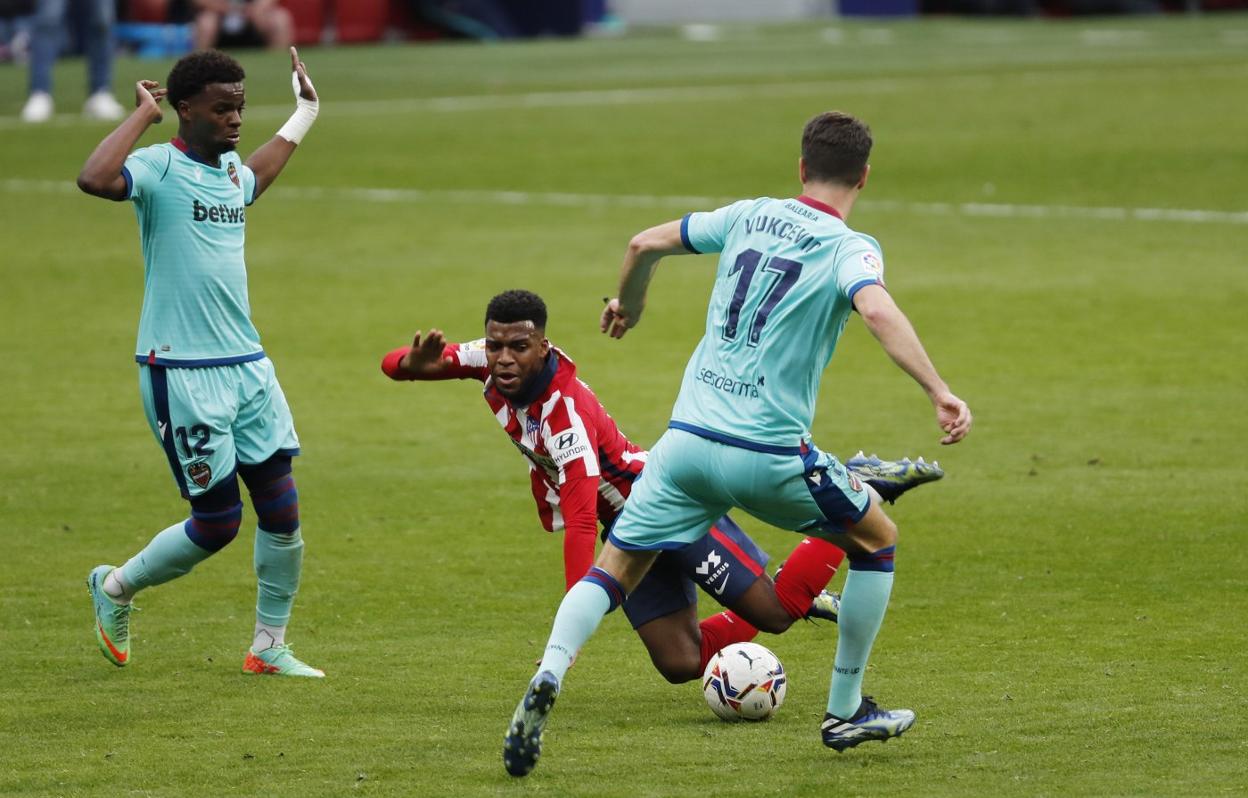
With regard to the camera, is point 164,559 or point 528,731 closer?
point 528,731

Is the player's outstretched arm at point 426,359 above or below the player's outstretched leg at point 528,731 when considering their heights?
above

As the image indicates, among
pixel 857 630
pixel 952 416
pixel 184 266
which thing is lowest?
pixel 857 630

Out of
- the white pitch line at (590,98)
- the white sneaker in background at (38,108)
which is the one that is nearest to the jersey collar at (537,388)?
the white pitch line at (590,98)

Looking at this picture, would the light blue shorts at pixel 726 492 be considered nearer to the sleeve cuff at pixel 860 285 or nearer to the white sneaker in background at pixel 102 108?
the sleeve cuff at pixel 860 285

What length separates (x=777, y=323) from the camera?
6531 mm

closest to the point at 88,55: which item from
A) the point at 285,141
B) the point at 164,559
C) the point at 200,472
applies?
the point at 285,141

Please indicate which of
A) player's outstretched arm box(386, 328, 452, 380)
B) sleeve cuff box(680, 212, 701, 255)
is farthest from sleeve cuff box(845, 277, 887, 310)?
player's outstretched arm box(386, 328, 452, 380)

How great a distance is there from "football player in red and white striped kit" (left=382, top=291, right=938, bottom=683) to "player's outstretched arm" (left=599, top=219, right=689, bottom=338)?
28 centimetres

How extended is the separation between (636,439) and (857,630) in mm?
5759

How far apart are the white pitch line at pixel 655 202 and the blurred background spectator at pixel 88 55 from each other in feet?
13.6

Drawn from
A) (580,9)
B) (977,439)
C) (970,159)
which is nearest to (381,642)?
(977,439)

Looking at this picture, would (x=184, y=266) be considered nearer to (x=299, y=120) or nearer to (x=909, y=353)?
(x=299, y=120)

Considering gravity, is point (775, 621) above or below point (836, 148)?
below

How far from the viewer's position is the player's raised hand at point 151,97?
24.7 feet
